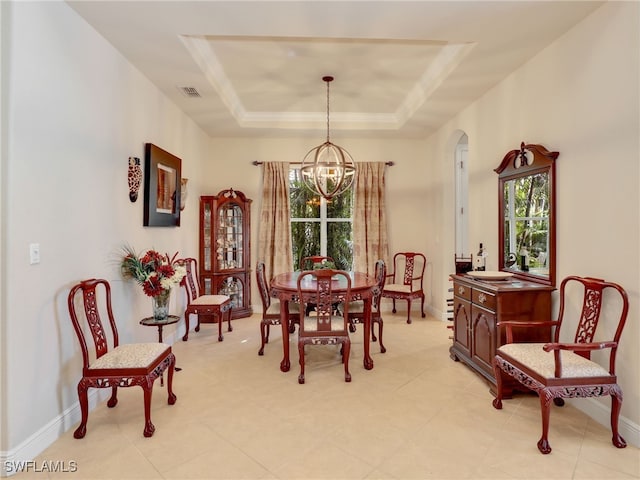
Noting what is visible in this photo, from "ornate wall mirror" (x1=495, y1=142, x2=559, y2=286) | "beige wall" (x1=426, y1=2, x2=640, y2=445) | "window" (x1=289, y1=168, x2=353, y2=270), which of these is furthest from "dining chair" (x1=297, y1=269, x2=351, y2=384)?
"window" (x1=289, y1=168, x2=353, y2=270)

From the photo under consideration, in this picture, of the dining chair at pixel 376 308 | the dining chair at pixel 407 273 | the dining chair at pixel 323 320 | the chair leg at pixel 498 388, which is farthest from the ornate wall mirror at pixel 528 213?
the dining chair at pixel 407 273

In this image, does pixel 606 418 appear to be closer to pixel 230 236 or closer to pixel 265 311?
pixel 265 311

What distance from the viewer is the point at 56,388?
7.48ft

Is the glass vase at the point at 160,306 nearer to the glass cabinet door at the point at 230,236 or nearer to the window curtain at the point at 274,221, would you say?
the glass cabinet door at the point at 230,236

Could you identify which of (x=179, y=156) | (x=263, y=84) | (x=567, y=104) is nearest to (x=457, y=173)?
(x=567, y=104)

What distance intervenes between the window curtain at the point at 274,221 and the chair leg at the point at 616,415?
4116mm

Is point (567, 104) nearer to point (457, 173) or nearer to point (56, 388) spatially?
point (457, 173)

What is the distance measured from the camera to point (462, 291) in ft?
11.2

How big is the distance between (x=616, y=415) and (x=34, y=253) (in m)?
3.52

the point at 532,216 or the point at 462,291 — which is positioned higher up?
the point at 532,216

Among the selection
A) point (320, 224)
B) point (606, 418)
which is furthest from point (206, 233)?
point (606, 418)

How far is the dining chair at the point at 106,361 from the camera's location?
2252 millimetres

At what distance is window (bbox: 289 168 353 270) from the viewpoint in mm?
5832

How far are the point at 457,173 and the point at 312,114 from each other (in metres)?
2.24
